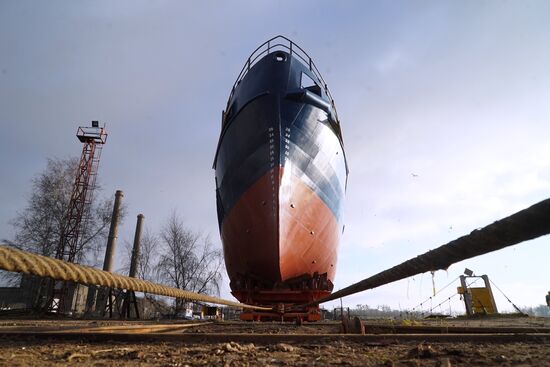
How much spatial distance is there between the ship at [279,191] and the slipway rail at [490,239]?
5843 millimetres

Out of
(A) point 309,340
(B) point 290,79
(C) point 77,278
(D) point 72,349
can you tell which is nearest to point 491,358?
(A) point 309,340

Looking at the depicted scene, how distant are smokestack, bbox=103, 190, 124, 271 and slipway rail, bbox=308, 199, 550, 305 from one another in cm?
2334

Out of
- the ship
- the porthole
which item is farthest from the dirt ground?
the porthole

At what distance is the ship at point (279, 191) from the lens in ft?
24.7

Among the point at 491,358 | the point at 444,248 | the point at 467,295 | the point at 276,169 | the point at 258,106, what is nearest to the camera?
the point at 444,248

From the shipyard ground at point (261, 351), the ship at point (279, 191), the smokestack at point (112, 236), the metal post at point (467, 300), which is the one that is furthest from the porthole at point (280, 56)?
the smokestack at point (112, 236)

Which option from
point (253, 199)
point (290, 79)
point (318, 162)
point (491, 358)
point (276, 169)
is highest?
point (290, 79)

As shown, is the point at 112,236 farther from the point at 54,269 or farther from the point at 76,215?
the point at 54,269

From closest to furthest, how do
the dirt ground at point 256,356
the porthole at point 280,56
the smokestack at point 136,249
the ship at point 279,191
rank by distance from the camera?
the dirt ground at point 256,356, the ship at point 279,191, the porthole at point 280,56, the smokestack at point 136,249

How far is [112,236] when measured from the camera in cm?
2242

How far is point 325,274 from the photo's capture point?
8656 millimetres

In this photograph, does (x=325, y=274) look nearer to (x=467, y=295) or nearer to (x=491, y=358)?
(x=491, y=358)

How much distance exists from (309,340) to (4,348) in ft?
6.70

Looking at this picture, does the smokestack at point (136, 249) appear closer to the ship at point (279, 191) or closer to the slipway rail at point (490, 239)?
the ship at point (279, 191)
